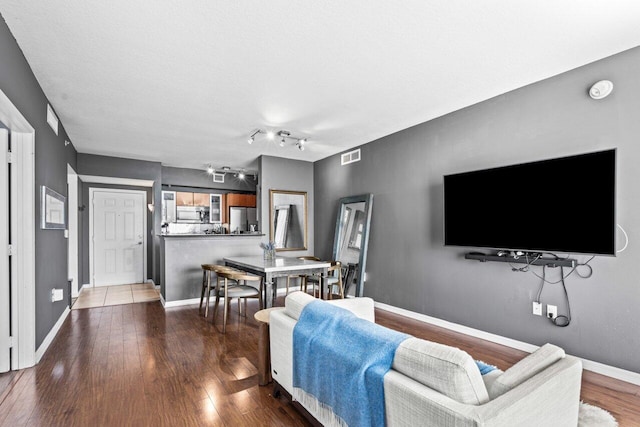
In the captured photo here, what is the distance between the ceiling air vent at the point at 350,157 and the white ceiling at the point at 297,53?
4.23 ft

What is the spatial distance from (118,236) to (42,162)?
13.4ft

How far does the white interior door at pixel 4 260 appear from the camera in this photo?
2.67m

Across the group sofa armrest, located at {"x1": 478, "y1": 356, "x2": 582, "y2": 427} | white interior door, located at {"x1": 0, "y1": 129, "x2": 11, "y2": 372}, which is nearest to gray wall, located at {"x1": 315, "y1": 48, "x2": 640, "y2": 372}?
sofa armrest, located at {"x1": 478, "y1": 356, "x2": 582, "y2": 427}

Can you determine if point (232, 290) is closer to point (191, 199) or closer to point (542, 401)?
point (542, 401)

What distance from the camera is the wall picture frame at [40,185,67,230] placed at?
3.14 m

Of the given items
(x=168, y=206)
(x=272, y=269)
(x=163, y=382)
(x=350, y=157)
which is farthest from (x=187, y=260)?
(x=350, y=157)

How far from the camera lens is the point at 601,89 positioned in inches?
105

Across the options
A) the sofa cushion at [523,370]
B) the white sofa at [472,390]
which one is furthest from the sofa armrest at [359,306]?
the sofa cushion at [523,370]

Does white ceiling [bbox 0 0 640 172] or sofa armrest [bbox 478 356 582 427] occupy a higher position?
white ceiling [bbox 0 0 640 172]

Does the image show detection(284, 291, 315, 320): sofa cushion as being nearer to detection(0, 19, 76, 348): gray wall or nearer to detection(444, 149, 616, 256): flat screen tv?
detection(444, 149, 616, 256): flat screen tv

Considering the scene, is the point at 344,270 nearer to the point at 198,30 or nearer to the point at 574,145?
the point at 574,145

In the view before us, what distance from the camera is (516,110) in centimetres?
324

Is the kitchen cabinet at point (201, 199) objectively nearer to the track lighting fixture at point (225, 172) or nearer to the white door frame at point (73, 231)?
the track lighting fixture at point (225, 172)

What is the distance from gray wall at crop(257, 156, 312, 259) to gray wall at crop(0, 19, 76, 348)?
2902 millimetres
